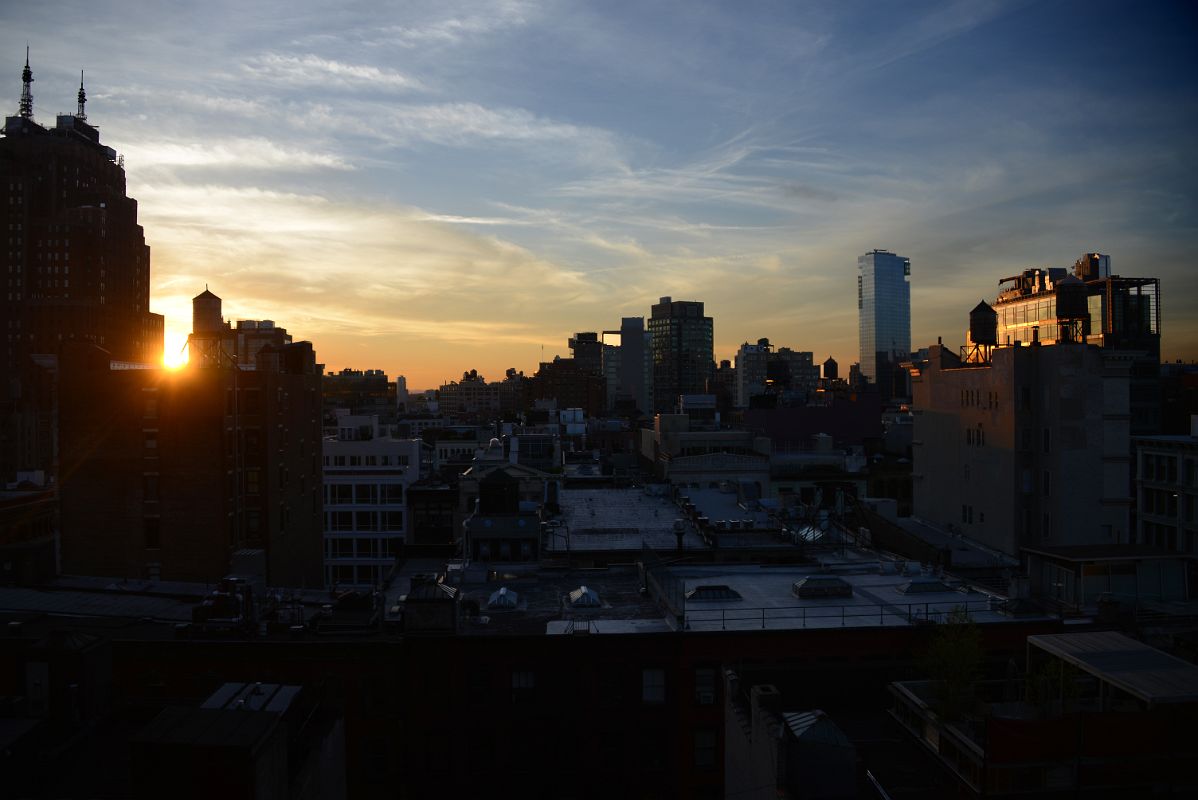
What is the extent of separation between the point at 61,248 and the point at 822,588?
131825mm

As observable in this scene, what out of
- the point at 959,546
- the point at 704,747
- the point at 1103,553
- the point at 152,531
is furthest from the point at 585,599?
the point at 152,531

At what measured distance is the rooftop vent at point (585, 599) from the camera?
32125mm

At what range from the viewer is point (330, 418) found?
494 feet

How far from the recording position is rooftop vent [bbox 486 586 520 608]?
104ft

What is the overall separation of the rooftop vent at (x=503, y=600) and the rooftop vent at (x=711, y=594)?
6640 millimetres

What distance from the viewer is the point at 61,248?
416 feet

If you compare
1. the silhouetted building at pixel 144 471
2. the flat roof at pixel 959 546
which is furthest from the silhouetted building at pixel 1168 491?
the silhouetted building at pixel 144 471

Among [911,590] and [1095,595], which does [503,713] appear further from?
[1095,595]

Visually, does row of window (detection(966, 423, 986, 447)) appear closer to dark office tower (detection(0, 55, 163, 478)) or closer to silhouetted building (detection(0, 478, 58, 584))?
silhouetted building (detection(0, 478, 58, 584))

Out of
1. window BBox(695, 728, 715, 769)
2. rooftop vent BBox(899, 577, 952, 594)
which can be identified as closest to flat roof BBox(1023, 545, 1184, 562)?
rooftop vent BBox(899, 577, 952, 594)

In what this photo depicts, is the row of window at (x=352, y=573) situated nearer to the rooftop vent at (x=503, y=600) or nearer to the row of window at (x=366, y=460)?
the row of window at (x=366, y=460)

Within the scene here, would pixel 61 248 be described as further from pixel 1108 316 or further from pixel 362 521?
pixel 1108 316

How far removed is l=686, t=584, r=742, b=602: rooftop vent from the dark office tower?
10589cm

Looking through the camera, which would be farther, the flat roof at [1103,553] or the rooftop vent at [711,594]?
the rooftop vent at [711,594]
